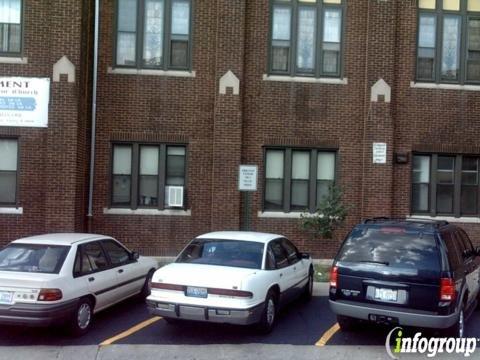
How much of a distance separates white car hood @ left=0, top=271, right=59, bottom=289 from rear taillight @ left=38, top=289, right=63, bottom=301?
9cm

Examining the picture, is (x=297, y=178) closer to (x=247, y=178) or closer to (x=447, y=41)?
(x=247, y=178)

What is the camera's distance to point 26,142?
14.4m

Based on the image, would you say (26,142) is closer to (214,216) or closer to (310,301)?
(214,216)

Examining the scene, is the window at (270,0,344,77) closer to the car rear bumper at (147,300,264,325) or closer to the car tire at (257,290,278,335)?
the car tire at (257,290,278,335)

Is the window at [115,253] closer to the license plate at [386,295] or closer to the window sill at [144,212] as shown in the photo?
the license plate at [386,295]

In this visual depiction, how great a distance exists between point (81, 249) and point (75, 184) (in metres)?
6.57

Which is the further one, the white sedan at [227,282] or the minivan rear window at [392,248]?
the white sedan at [227,282]

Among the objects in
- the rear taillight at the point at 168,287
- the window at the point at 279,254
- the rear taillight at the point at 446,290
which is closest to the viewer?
the rear taillight at the point at 446,290

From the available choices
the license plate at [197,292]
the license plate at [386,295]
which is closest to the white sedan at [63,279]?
the license plate at [197,292]

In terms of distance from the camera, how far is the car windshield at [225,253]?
26.1ft

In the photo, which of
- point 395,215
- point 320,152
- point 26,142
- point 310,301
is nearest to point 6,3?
point 26,142

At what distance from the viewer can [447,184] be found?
51.8ft

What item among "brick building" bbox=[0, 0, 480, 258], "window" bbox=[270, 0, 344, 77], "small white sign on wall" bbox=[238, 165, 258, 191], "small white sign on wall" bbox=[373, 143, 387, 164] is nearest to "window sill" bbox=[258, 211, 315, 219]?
"brick building" bbox=[0, 0, 480, 258]

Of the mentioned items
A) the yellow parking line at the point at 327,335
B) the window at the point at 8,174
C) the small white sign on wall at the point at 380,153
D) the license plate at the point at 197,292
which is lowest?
the yellow parking line at the point at 327,335
